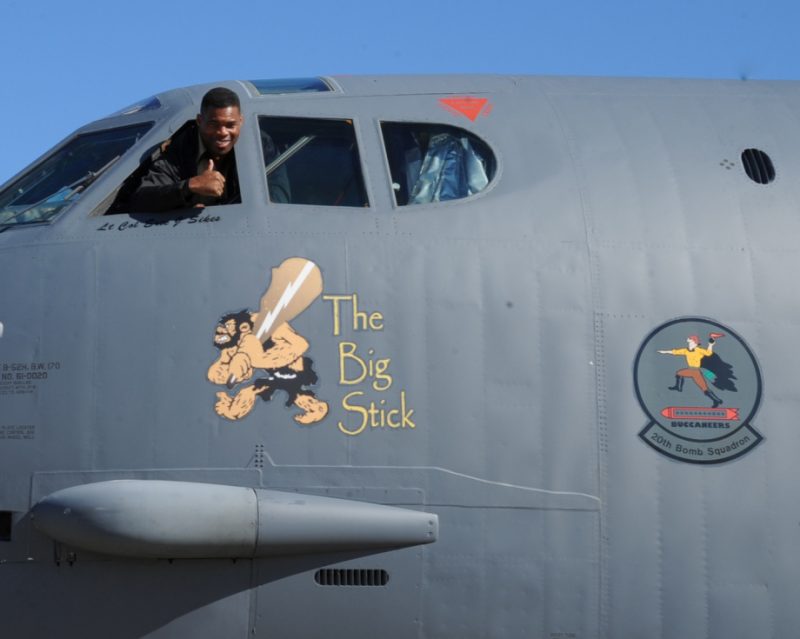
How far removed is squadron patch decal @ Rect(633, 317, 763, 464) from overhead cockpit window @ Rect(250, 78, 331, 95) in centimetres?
274

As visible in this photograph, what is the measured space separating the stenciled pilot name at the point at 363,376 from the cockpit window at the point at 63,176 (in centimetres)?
181

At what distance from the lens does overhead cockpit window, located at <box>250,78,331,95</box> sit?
7.64 m

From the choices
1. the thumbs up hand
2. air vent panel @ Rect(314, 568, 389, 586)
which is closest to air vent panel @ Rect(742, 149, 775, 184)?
the thumbs up hand

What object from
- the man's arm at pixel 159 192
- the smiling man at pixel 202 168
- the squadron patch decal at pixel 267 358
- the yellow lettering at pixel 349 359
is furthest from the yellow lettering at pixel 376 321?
the man's arm at pixel 159 192

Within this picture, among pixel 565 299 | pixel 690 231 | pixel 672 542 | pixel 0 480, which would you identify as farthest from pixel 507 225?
pixel 0 480

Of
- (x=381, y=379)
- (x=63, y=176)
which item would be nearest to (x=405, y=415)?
(x=381, y=379)

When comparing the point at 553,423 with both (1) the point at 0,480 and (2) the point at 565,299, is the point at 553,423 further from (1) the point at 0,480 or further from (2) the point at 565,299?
(1) the point at 0,480

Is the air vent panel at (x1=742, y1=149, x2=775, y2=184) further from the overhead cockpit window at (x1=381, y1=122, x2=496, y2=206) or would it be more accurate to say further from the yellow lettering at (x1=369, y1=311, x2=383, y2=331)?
the yellow lettering at (x1=369, y1=311, x2=383, y2=331)

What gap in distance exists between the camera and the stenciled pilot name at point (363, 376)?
22.1 feet

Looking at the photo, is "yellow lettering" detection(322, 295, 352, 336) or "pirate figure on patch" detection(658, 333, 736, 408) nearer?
"yellow lettering" detection(322, 295, 352, 336)

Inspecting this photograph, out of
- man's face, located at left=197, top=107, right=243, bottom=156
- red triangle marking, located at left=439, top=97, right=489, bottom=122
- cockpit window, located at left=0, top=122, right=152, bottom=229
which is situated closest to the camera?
man's face, located at left=197, top=107, right=243, bottom=156

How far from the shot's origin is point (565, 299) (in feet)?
23.0

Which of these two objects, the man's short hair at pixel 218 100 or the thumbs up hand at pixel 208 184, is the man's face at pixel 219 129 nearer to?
the man's short hair at pixel 218 100

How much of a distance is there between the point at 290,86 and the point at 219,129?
80 cm
